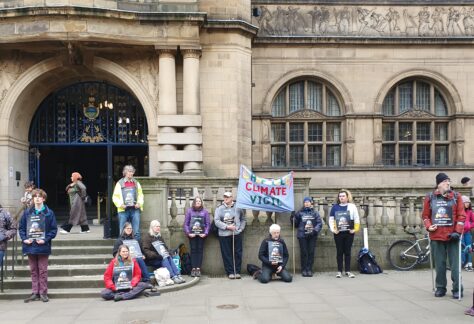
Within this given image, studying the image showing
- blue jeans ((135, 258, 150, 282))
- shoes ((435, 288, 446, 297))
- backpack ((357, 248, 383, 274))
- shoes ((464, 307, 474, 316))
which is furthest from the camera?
backpack ((357, 248, 383, 274))

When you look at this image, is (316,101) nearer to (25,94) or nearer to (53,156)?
(25,94)

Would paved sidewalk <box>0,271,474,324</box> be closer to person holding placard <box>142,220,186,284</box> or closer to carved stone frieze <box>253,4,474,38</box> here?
person holding placard <box>142,220,186,284</box>

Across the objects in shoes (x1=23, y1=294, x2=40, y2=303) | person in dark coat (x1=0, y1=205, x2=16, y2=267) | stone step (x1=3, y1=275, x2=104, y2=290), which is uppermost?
person in dark coat (x1=0, y1=205, x2=16, y2=267)

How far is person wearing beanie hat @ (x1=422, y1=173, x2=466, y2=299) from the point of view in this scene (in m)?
9.21

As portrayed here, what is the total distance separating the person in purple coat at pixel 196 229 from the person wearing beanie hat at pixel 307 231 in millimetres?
2091

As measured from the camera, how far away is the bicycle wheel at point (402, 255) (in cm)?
1249

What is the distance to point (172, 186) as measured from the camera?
12625 mm

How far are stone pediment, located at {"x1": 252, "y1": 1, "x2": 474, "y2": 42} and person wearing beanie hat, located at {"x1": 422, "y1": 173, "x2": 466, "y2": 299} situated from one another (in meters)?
10.2

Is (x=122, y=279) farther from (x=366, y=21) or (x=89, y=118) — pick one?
(x=366, y=21)

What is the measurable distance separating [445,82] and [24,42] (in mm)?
13989

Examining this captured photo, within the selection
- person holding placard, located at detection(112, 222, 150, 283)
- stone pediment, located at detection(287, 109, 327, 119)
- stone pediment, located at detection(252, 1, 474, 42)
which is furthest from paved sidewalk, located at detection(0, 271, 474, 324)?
stone pediment, located at detection(252, 1, 474, 42)

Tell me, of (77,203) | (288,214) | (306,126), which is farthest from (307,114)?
(77,203)

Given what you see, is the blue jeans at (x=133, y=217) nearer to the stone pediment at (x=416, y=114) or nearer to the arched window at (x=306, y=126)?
the arched window at (x=306, y=126)

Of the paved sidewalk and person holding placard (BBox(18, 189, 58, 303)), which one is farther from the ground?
person holding placard (BBox(18, 189, 58, 303))
